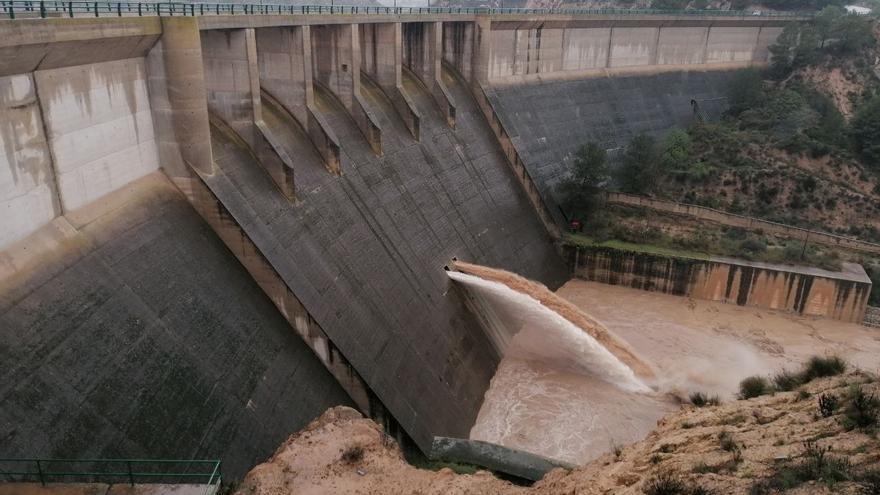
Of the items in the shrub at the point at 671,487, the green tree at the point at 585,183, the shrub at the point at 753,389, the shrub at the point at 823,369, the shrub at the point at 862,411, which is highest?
the shrub at the point at 862,411

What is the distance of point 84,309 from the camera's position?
11.8 m

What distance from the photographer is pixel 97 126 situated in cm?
1347

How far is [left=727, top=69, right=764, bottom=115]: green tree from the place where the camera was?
40844 mm

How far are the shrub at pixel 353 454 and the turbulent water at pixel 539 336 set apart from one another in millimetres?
9685

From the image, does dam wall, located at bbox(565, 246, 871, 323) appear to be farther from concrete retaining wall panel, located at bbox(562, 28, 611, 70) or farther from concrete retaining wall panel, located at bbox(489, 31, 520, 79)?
concrete retaining wall panel, located at bbox(562, 28, 611, 70)

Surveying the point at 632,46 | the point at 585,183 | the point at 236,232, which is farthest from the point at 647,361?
the point at 632,46

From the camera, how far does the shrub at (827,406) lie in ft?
30.6

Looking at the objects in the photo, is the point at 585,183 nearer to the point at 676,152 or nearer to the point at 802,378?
the point at 676,152

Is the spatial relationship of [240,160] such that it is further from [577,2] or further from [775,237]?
[577,2]

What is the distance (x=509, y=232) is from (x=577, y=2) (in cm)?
6227

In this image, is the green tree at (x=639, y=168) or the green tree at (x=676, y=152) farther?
Result: the green tree at (x=676, y=152)

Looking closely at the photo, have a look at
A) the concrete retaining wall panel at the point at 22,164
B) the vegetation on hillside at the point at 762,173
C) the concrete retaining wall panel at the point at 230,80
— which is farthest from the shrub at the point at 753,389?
the vegetation on hillside at the point at 762,173

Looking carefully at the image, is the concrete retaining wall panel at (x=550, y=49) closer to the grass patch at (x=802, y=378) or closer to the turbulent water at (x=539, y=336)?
the turbulent water at (x=539, y=336)

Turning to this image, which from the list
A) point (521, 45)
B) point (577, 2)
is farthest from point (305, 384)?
point (577, 2)
